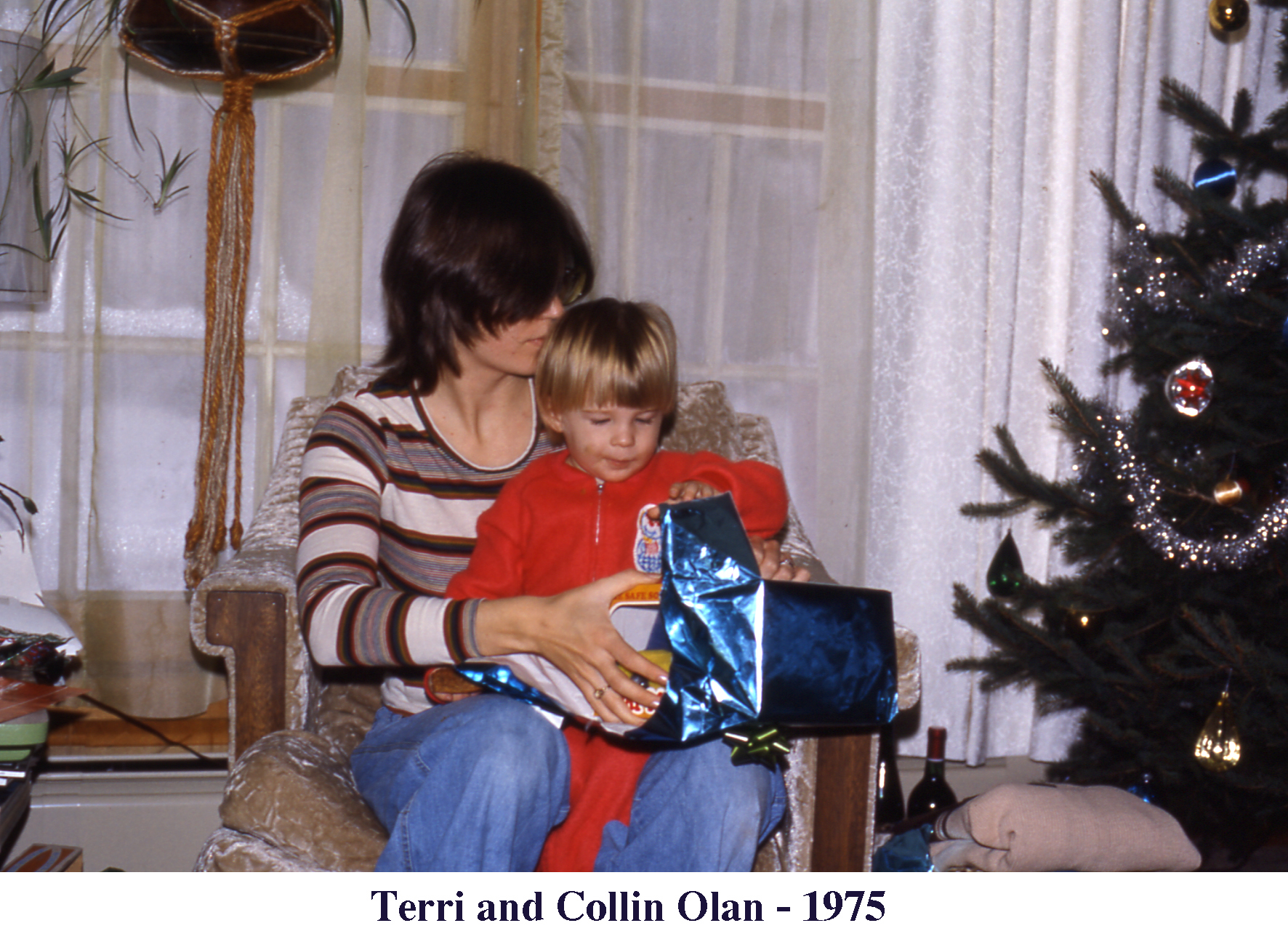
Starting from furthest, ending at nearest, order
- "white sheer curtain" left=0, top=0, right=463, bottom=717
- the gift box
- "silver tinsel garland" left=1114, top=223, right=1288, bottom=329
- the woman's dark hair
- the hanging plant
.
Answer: "white sheer curtain" left=0, top=0, right=463, bottom=717
"silver tinsel garland" left=1114, top=223, right=1288, bottom=329
the hanging plant
the woman's dark hair
the gift box

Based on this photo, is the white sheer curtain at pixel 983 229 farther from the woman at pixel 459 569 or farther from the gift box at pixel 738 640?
the gift box at pixel 738 640

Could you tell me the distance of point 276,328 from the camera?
2098 millimetres

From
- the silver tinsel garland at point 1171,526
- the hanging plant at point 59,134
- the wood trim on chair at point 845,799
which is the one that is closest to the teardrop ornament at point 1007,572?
the silver tinsel garland at point 1171,526

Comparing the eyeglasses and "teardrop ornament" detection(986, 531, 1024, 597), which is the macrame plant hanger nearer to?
the eyeglasses

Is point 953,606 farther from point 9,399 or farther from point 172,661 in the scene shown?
point 9,399

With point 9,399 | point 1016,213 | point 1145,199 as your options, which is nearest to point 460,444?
point 9,399

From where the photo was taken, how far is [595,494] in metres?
1.36

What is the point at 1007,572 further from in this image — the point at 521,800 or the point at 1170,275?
the point at 521,800

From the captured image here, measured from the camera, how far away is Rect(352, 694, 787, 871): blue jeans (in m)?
1.12

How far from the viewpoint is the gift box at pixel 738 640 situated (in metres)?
1.09

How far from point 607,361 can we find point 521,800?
526 mm

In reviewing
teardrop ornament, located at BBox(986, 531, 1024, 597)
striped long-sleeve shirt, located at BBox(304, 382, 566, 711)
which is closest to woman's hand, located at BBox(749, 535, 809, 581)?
striped long-sleeve shirt, located at BBox(304, 382, 566, 711)

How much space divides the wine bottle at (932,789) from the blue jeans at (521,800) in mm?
880

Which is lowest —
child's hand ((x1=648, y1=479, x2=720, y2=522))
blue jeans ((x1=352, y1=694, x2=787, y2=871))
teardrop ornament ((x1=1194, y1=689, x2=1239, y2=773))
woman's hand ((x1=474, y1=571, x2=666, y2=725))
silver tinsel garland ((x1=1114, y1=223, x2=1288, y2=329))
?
teardrop ornament ((x1=1194, y1=689, x2=1239, y2=773))
